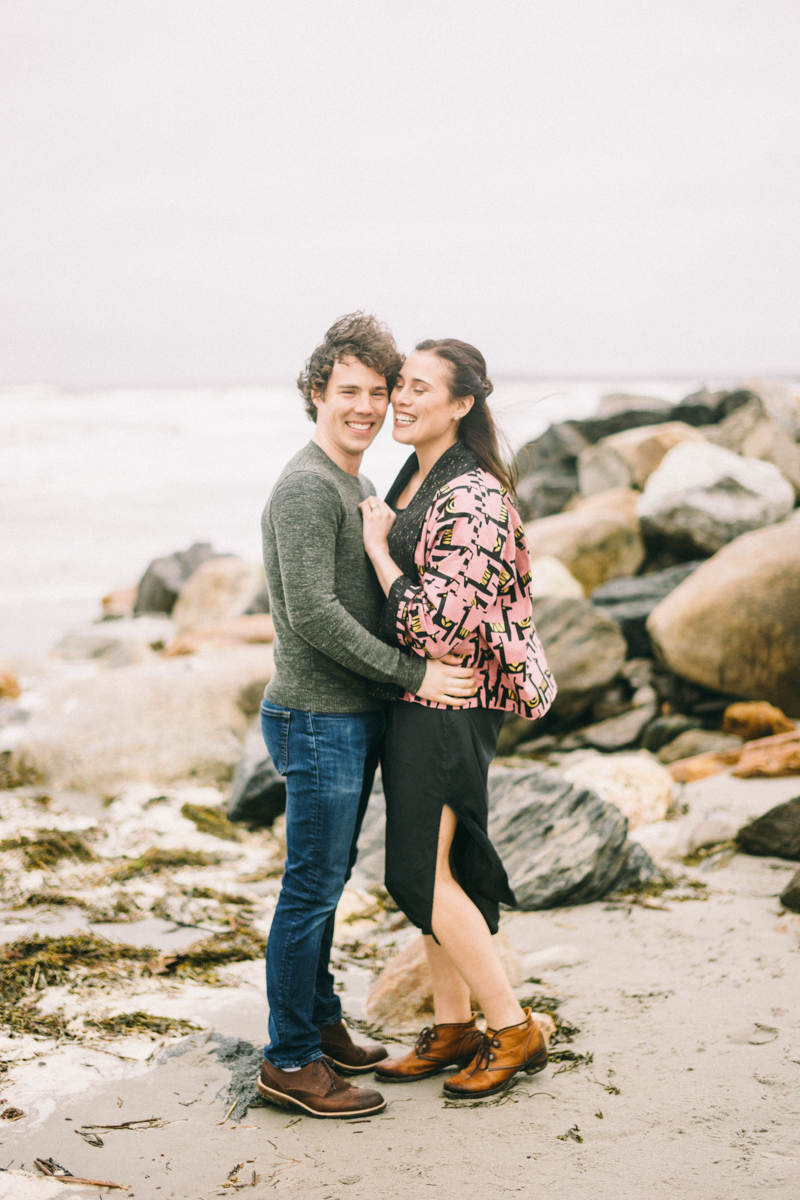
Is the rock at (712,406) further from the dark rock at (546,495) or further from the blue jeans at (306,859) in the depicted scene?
the blue jeans at (306,859)

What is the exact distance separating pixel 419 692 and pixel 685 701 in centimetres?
467

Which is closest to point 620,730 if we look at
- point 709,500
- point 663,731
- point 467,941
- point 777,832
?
point 663,731

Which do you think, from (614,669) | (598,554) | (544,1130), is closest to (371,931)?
(544,1130)

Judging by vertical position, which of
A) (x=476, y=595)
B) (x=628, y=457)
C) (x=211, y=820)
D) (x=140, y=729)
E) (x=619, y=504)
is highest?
(x=628, y=457)

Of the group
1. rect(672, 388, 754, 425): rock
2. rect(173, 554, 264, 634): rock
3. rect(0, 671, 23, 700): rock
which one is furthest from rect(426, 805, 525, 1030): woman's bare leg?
rect(672, 388, 754, 425): rock

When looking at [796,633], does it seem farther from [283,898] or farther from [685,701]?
[283,898]

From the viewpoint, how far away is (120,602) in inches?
589

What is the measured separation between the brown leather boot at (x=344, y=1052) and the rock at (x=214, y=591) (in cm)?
936

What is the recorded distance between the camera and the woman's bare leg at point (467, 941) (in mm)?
3041

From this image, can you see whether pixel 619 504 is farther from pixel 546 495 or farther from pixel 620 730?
pixel 620 730

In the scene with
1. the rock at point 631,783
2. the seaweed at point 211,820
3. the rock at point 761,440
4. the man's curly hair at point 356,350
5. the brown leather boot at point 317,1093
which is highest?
the man's curly hair at point 356,350

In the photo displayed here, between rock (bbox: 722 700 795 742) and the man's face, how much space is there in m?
4.51

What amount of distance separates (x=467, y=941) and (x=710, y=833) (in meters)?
2.42

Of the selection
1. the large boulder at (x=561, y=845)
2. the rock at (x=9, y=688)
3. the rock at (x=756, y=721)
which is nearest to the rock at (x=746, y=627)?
the rock at (x=756, y=721)
